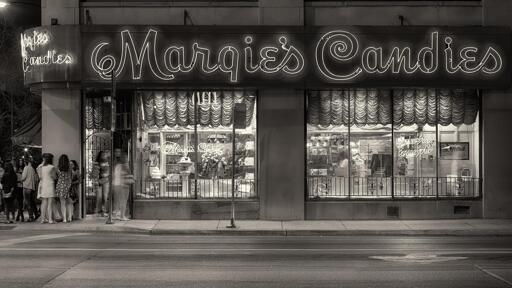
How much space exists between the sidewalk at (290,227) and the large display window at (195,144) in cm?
111

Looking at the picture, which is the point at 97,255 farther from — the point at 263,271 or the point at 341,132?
the point at 341,132

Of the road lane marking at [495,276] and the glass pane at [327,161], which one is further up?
the glass pane at [327,161]

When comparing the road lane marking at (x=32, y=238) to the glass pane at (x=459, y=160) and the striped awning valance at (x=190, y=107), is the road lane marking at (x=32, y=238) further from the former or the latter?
the glass pane at (x=459, y=160)

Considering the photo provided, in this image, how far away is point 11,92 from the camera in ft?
93.7

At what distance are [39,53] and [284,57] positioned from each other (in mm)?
6634

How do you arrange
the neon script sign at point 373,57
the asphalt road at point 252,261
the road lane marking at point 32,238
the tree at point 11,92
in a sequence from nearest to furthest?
the asphalt road at point 252,261
the road lane marking at point 32,238
the neon script sign at point 373,57
the tree at point 11,92

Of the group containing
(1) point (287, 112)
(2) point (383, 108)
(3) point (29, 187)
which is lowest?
(3) point (29, 187)

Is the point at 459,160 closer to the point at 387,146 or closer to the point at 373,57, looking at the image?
the point at 387,146

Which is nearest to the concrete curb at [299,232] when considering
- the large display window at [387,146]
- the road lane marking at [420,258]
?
the large display window at [387,146]

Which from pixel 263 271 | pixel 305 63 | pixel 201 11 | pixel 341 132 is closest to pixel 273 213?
pixel 341 132

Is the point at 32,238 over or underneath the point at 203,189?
underneath

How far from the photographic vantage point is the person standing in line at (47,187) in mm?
17797

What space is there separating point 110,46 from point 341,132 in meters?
6.64

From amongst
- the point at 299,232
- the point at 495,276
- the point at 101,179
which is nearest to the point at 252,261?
the point at 495,276
